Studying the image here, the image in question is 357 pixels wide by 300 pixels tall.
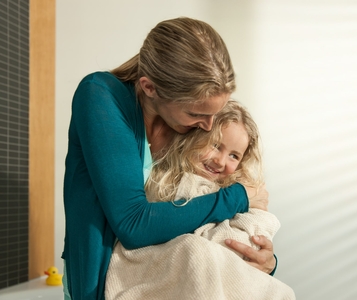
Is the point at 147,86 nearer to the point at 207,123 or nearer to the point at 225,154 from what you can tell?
the point at 207,123

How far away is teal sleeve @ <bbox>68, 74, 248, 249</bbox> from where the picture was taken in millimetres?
1383

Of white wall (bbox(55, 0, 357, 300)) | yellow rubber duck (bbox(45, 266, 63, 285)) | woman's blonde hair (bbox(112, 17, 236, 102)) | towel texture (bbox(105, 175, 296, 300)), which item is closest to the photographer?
towel texture (bbox(105, 175, 296, 300))

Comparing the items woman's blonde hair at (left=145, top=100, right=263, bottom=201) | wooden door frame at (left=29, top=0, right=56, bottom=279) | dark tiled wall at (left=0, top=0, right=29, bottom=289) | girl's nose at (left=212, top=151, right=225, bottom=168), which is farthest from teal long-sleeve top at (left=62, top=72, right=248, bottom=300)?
wooden door frame at (left=29, top=0, right=56, bottom=279)

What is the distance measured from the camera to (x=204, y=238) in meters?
1.36

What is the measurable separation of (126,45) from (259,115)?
0.85 metres

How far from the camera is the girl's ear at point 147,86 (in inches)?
59.3

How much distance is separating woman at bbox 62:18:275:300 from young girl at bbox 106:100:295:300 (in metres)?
0.04

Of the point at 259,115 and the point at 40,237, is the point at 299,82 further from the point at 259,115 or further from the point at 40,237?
the point at 40,237

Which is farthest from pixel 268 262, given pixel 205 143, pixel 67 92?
pixel 67 92

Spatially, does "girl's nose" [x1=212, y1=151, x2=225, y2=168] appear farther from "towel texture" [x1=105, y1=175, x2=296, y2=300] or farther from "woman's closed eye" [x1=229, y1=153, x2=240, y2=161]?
"towel texture" [x1=105, y1=175, x2=296, y2=300]

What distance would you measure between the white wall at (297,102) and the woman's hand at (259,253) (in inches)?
64.5

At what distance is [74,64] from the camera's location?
316cm

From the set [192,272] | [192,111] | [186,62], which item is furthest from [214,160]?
[192,272]

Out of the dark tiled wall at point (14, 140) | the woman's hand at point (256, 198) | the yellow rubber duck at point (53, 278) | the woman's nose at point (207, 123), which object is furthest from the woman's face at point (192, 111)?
the yellow rubber duck at point (53, 278)
